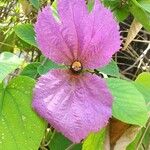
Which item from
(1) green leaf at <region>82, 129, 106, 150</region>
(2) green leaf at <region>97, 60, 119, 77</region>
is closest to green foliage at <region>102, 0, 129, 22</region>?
(2) green leaf at <region>97, 60, 119, 77</region>

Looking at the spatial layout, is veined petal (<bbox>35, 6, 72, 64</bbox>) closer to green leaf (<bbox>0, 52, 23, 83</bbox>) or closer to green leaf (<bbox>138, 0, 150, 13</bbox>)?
green leaf (<bbox>0, 52, 23, 83</bbox>)

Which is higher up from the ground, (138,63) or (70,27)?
(70,27)

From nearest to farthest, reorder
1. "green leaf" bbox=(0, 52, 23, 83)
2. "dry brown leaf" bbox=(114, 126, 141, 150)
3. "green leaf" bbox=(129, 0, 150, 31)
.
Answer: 1. "green leaf" bbox=(0, 52, 23, 83)
2. "dry brown leaf" bbox=(114, 126, 141, 150)
3. "green leaf" bbox=(129, 0, 150, 31)

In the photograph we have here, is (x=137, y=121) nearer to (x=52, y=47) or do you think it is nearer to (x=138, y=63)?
(x=52, y=47)

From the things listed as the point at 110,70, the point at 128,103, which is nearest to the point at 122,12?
the point at 110,70

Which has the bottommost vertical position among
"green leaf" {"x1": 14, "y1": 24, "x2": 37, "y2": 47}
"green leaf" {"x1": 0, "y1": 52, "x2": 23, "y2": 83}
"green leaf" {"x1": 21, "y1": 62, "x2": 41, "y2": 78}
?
"green leaf" {"x1": 21, "y1": 62, "x2": 41, "y2": 78}

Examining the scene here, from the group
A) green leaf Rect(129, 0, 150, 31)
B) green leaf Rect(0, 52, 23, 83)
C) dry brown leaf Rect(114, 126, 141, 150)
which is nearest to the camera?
green leaf Rect(0, 52, 23, 83)

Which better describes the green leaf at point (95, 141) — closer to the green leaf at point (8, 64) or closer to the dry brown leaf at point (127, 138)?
the dry brown leaf at point (127, 138)

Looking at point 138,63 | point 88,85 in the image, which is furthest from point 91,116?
point 138,63
